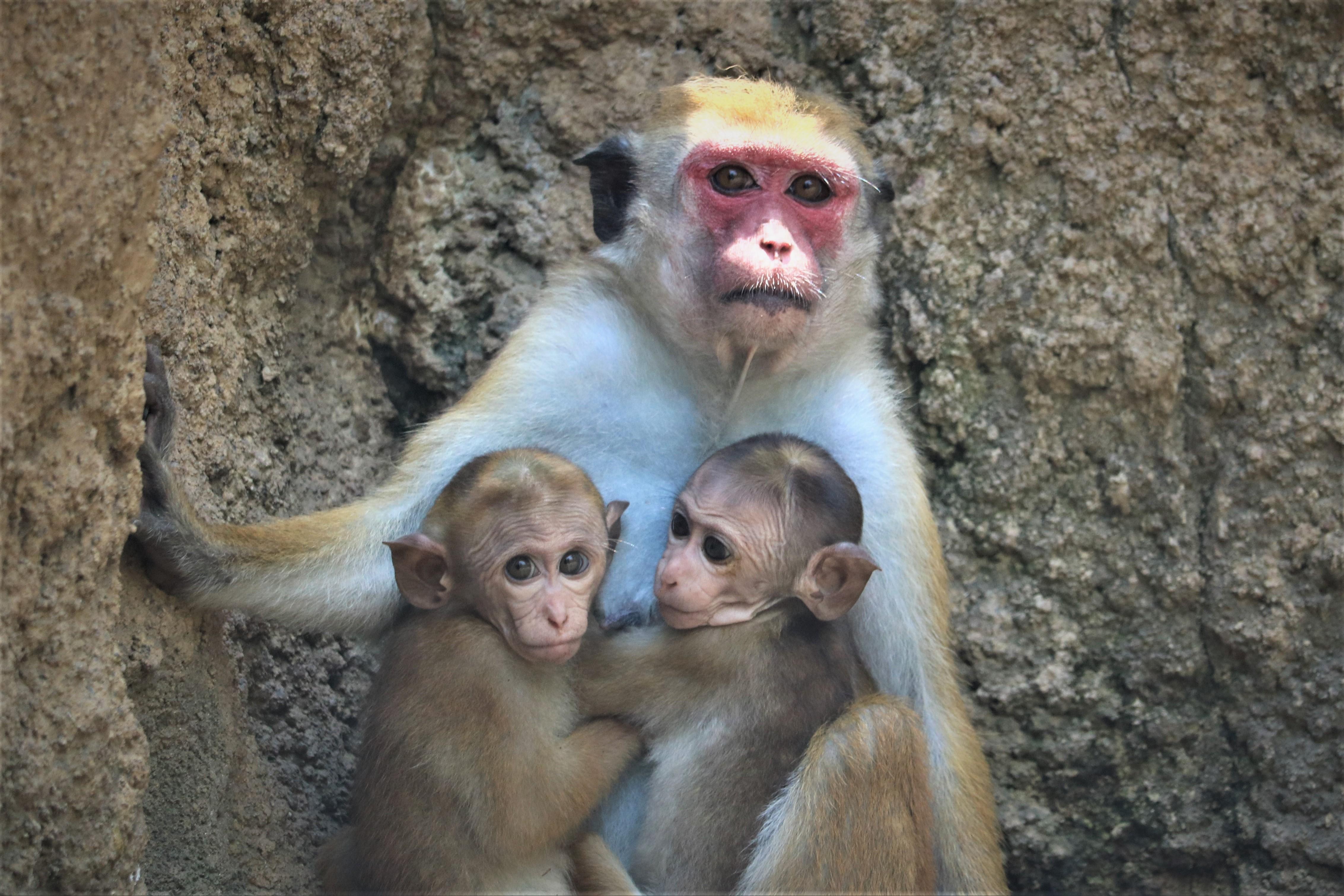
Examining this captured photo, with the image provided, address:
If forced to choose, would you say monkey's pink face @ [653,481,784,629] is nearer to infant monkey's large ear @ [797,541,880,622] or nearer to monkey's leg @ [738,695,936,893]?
infant monkey's large ear @ [797,541,880,622]

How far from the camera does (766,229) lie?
161 inches

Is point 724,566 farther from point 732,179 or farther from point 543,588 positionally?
point 732,179

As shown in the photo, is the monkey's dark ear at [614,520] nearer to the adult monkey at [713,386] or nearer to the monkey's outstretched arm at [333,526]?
the adult monkey at [713,386]

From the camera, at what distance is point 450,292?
566 cm

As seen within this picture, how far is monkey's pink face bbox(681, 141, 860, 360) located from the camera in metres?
4.05

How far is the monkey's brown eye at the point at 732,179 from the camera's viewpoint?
170 inches

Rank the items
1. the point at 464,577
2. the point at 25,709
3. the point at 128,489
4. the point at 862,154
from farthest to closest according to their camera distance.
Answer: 1. the point at 862,154
2. the point at 464,577
3. the point at 128,489
4. the point at 25,709

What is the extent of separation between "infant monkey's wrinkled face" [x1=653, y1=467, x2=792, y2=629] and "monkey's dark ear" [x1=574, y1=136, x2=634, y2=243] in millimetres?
1115

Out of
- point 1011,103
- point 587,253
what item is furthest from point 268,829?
point 1011,103

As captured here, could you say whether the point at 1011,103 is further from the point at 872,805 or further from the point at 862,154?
the point at 872,805

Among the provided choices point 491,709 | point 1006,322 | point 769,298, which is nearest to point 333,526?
point 491,709

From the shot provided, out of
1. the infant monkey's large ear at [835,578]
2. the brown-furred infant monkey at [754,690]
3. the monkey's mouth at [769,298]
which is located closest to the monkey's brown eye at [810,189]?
the monkey's mouth at [769,298]

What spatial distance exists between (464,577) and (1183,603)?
9.64 feet

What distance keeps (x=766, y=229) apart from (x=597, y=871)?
1.90m
